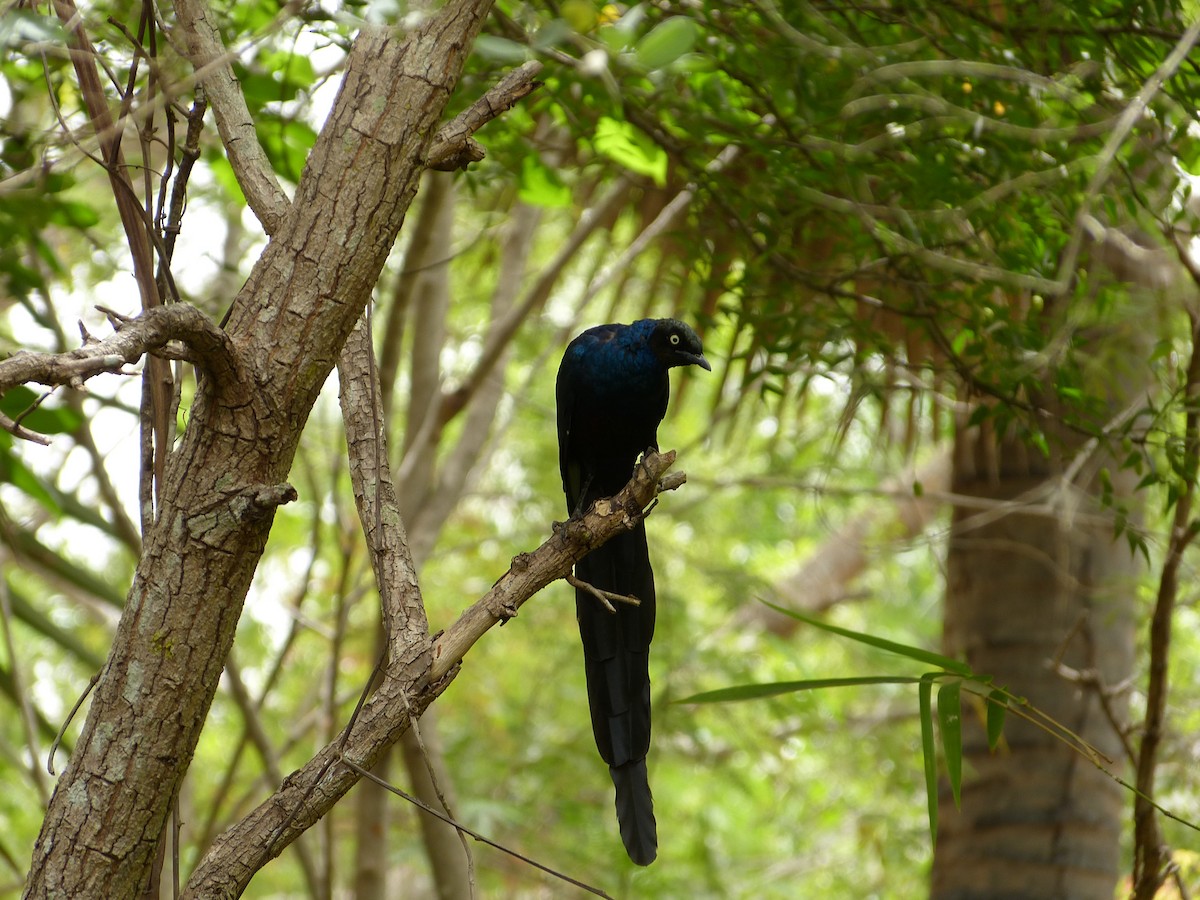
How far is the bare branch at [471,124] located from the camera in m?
1.62

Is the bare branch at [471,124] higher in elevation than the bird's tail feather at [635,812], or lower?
higher

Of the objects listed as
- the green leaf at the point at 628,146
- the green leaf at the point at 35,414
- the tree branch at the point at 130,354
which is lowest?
the tree branch at the point at 130,354

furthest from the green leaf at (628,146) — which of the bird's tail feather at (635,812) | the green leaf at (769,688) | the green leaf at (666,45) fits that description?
the green leaf at (666,45)

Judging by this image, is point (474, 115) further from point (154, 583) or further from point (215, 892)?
point (215, 892)

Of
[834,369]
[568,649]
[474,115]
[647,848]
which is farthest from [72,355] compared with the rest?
[568,649]

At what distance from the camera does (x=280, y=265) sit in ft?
5.11

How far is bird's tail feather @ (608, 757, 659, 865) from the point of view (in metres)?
2.02

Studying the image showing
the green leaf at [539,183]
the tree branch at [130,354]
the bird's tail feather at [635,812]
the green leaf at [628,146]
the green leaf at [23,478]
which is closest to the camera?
the tree branch at [130,354]

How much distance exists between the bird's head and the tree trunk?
1116 millimetres

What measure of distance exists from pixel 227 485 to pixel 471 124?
0.62m

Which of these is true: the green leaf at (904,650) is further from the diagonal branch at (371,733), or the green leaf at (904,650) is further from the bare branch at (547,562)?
the diagonal branch at (371,733)

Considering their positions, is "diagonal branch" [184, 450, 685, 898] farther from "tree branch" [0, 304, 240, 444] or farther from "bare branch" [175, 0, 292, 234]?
"bare branch" [175, 0, 292, 234]

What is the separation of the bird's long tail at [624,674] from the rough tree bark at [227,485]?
0.82 m

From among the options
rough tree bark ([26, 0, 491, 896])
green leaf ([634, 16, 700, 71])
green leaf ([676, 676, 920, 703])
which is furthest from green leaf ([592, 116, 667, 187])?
green leaf ([634, 16, 700, 71])
